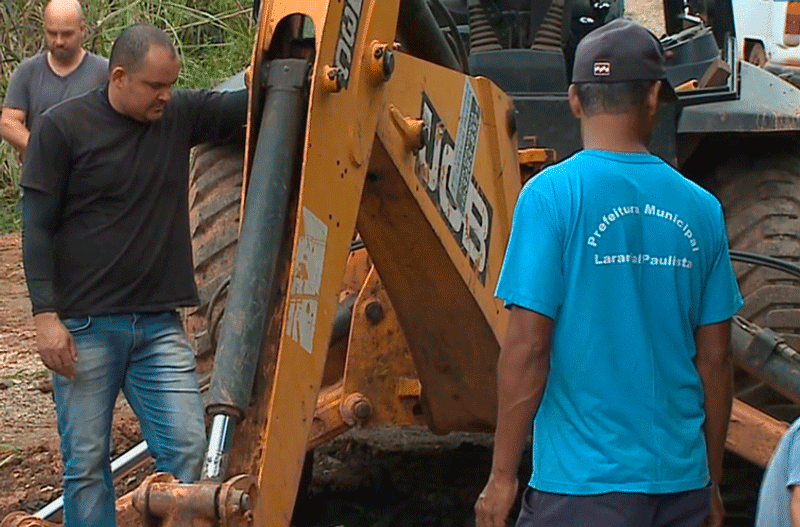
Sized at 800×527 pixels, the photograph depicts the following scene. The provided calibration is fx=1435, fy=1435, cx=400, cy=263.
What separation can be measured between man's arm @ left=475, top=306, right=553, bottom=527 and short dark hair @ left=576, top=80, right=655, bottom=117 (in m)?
0.43

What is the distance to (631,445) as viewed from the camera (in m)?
2.74

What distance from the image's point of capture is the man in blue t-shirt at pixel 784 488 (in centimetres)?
211

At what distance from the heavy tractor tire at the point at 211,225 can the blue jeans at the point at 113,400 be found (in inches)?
25.4

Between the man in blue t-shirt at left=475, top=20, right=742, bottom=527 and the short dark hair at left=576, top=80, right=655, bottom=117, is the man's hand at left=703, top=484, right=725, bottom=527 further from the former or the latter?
the short dark hair at left=576, top=80, right=655, bottom=117

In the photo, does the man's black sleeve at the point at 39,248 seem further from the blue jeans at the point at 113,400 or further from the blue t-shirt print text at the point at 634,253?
the blue t-shirt print text at the point at 634,253

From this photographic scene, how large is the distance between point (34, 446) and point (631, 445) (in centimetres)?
405

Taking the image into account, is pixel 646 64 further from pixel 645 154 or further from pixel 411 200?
pixel 411 200

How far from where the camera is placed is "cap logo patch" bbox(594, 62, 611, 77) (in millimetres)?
2773

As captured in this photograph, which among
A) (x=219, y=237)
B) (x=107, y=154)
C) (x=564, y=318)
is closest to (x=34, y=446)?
(x=219, y=237)

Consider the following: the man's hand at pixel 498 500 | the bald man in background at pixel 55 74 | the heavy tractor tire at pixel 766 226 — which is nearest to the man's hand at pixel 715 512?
the man's hand at pixel 498 500

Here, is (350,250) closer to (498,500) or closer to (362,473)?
(498,500)

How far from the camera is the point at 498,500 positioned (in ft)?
9.12

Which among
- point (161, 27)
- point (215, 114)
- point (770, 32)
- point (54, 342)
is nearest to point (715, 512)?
point (54, 342)

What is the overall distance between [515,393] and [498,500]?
215mm
